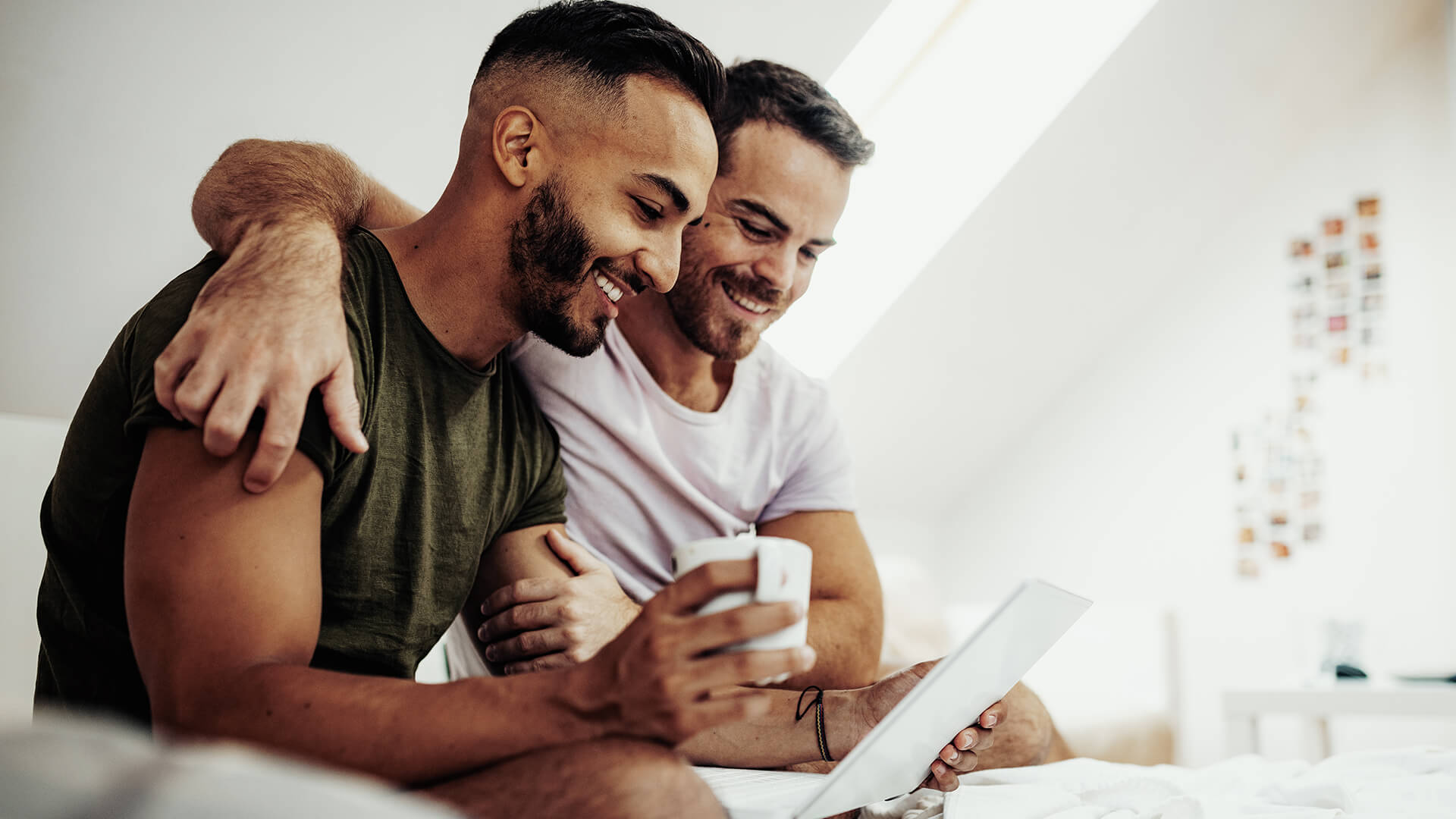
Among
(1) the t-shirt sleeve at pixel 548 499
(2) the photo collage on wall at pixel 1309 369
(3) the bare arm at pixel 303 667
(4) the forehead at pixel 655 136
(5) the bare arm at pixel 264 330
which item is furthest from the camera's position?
(2) the photo collage on wall at pixel 1309 369

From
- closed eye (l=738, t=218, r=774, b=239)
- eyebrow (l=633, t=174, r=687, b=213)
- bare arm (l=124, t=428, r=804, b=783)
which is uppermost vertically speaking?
closed eye (l=738, t=218, r=774, b=239)

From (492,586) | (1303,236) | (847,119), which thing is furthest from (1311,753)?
(492,586)

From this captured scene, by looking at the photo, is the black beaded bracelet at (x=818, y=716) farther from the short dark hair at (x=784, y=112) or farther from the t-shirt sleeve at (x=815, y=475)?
the short dark hair at (x=784, y=112)

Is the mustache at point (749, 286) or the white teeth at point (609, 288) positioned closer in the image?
the white teeth at point (609, 288)

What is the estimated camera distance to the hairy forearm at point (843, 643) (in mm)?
1449

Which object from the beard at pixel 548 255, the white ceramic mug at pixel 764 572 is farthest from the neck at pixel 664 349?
the white ceramic mug at pixel 764 572

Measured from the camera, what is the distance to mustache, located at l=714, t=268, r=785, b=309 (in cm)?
169

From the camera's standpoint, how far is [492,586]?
4.17 ft

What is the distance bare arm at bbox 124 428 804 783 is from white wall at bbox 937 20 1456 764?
3020 mm

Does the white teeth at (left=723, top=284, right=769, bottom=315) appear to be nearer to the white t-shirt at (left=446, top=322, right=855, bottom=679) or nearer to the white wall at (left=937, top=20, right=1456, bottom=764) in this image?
the white t-shirt at (left=446, top=322, right=855, bottom=679)

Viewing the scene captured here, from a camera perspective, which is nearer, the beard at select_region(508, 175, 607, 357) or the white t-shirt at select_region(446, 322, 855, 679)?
the beard at select_region(508, 175, 607, 357)

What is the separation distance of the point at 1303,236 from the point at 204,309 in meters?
3.89

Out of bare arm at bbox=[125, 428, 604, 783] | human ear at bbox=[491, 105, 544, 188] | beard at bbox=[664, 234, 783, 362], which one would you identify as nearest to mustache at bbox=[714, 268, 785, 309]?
beard at bbox=[664, 234, 783, 362]

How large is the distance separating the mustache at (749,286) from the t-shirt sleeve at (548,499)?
1.42 feet
